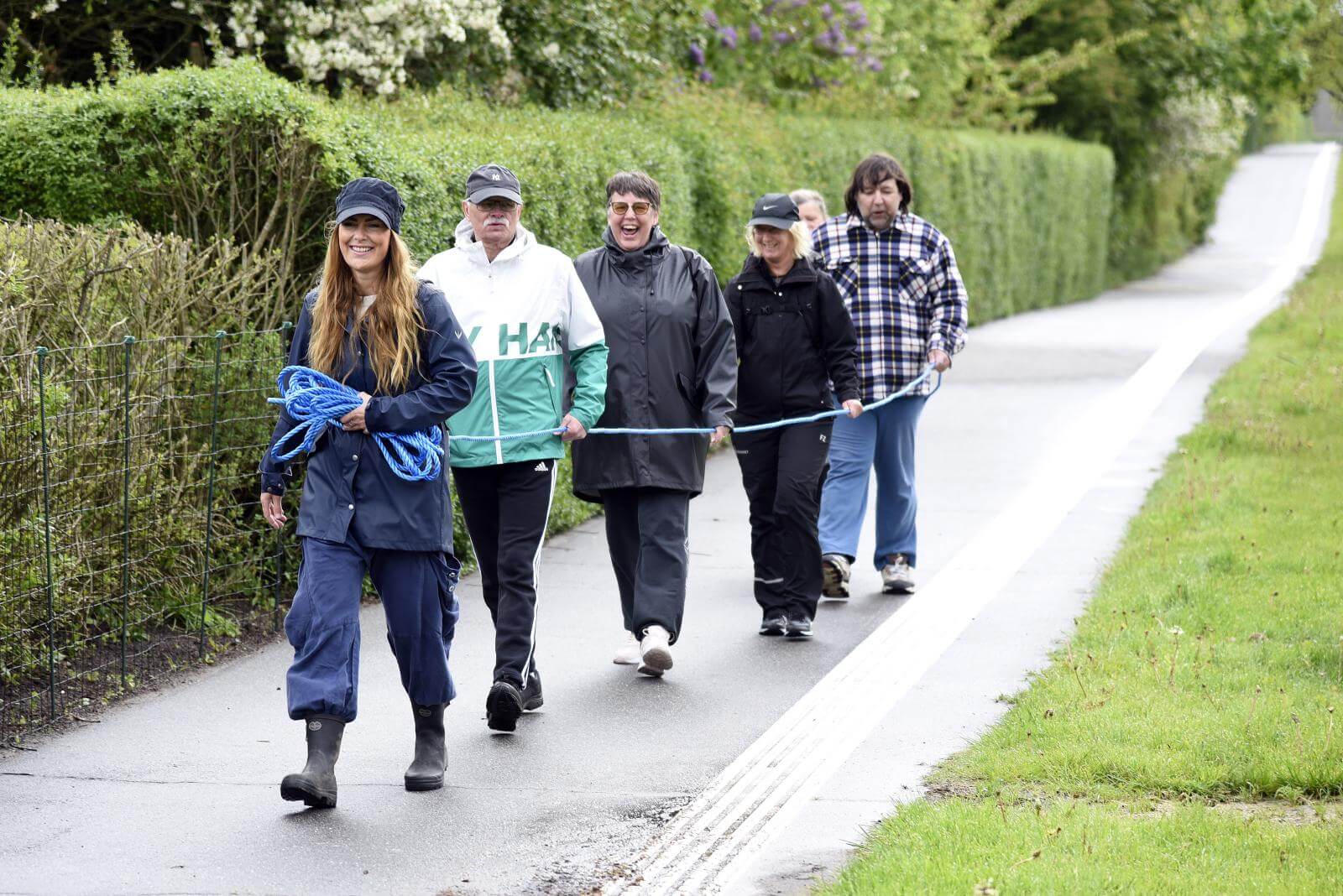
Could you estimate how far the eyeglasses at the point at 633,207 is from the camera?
6.86m

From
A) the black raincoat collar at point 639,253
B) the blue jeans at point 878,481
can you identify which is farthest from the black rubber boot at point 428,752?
the blue jeans at point 878,481

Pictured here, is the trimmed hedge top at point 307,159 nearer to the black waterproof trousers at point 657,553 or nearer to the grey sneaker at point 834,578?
the black waterproof trousers at point 657,553

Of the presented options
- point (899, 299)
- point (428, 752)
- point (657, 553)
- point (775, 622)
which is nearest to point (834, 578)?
point (775, 622)

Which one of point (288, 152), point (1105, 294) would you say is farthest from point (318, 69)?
point (1105, 294)

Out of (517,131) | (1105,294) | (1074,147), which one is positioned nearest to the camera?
(517,131)

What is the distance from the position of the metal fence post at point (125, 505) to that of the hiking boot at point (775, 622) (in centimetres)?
272

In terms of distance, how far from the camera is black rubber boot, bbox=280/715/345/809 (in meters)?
5.23

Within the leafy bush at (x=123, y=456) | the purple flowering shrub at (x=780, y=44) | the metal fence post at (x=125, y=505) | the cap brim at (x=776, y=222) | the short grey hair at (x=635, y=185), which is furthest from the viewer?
the purple flowering shrub at (x=780, y=44)

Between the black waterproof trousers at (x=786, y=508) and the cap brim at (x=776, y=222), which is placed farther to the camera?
the black waterproof trousers at (x=786, y=508)

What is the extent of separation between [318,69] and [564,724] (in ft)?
23.1

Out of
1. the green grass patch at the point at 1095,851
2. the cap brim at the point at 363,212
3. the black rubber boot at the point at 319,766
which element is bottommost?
the green grass patch at the point at 1095,851

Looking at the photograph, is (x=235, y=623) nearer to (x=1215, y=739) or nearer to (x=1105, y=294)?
(x=1215, y=739)

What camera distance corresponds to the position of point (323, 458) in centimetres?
538

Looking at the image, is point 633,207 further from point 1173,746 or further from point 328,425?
point 1173,746
